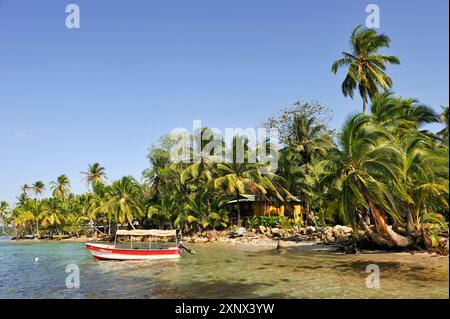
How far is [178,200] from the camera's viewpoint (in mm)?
48500

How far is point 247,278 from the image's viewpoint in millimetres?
17266

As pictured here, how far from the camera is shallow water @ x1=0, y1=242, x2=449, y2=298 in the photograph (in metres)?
13.7

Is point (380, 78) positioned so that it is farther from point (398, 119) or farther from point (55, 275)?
point (55, 275)

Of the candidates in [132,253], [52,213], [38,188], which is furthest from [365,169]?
[38,188]

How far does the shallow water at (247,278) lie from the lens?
44.9ft

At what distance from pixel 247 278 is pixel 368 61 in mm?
27476

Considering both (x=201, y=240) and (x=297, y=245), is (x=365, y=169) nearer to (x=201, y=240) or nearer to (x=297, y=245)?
(x=297, y=245)

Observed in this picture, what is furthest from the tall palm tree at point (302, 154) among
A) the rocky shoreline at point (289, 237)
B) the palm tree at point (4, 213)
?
the palm tree at point (4, 213)

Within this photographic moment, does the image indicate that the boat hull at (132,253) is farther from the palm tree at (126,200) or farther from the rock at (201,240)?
the palm tree at (126,200)

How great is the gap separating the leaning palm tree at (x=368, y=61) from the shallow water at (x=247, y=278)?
19.3 meters

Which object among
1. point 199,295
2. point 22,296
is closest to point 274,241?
point 199,295


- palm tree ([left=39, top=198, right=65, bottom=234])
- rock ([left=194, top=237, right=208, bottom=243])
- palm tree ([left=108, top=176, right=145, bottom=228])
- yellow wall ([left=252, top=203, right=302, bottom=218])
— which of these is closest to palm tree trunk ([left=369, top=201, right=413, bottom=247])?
yellow wall ([left=252, top=203, right=302, bottom=218])

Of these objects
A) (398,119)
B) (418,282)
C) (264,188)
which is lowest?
(418,282)

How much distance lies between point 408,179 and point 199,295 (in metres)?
15.3
